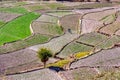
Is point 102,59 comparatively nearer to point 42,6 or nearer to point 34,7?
point 34,7

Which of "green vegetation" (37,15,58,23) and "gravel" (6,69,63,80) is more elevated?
"gravel" (6,69,63,80)

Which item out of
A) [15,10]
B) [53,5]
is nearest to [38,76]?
[15,10]

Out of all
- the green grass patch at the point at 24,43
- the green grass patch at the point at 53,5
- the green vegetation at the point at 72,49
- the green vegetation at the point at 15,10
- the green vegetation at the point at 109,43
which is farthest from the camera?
the green grass patch at the point at 53,5

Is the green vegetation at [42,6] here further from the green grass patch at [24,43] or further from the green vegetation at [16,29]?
the green grass patch at [24,43]

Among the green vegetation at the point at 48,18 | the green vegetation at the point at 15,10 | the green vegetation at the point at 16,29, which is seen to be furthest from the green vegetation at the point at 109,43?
the green vegetation at the point at 15,10

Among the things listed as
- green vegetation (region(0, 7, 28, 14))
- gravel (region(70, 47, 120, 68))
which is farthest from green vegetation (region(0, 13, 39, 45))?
gravel (region(70, 47, 120, 68))

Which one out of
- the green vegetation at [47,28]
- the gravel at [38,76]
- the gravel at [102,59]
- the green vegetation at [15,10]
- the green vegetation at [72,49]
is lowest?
the green vegetation at [15,10]

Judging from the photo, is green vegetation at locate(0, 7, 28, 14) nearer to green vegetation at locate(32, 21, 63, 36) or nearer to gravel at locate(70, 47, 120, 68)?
green vegetation at locate(32, 21, 63, 36)
